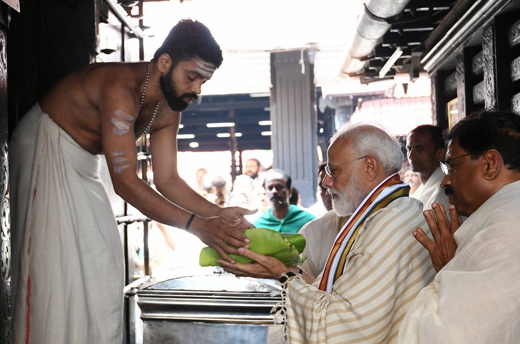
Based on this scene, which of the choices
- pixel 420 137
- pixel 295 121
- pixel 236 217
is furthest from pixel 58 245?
pixel 295 121

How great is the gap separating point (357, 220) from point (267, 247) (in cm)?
40

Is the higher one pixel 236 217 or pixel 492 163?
pixel 492 163

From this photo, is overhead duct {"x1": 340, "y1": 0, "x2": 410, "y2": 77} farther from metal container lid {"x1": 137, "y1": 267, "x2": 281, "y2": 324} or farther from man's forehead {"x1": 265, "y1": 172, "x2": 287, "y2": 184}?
metal container lid {"x1": 137, "y1": 267, "x2": 281, "y2": 324}

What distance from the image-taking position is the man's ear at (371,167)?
262 cm

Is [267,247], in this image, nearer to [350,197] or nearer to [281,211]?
[350,197]

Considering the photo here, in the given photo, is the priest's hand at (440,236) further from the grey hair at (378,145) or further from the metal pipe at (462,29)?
the metal pipe at (462,29)

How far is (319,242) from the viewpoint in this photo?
13.5 ft

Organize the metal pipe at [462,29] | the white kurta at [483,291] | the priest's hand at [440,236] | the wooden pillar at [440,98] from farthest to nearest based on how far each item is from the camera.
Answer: the wooden pillar at [440,98]
the metal pipe at [462,29]
the priest's hand at [440,236]
the white kurta at [483,291]

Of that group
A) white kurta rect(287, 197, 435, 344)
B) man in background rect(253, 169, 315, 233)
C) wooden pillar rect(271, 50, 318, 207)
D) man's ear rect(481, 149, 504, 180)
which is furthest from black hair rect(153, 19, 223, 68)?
wooden pillar rect(271, 50, 318, 207)

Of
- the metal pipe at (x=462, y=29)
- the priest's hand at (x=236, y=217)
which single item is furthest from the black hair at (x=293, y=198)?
the priest's hand at (x=236, y=217)

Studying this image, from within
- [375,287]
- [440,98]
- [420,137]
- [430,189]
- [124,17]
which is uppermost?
[124,17]

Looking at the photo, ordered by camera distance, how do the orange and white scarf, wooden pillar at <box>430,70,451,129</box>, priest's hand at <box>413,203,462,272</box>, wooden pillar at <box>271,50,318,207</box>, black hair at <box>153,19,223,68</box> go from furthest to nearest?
1. wooden pillar at <box>271,50,318,207</box>
2. wooden pillar at <box>430,70,451,129</box>
3. black hair at <box>153,19,223,68</box>
4. the orange and white scarf
5. priest's hand at <box>413,203,462,272</box>

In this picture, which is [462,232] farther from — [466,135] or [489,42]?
[489,42]

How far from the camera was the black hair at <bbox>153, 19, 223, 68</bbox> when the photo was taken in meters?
2.97
